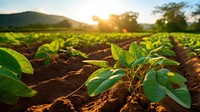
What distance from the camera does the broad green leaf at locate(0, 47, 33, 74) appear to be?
2.17 m

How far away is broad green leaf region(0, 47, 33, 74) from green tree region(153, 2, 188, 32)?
6096 cm

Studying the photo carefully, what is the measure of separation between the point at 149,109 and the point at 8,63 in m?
1.18

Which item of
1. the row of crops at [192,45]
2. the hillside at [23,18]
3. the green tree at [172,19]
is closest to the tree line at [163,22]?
the green tree at [172,19]

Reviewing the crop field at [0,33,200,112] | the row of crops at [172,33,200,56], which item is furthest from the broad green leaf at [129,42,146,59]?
the row of crops at [172,33,200,56]

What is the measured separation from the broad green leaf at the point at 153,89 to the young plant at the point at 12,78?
0.74m

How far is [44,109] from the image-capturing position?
2.38m

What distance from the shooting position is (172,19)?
219ft

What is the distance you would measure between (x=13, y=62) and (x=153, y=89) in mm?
1091

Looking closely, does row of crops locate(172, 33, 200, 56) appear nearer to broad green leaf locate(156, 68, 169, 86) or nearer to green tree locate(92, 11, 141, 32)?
broad green leaf locate(156, 68, 169, 86)

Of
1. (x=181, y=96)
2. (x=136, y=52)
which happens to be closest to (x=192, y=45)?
(x=136, y=52)

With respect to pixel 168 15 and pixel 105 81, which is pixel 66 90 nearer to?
pixel 105 81

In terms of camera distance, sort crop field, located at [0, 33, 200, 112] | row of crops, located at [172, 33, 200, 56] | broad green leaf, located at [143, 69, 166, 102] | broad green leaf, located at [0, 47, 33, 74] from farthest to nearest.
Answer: row of crops, located at [172, 33, 200, 56]
broad green leaf, located at [0, 47, 33, 74]
crop field, located at [0, 33, 200, 112]
broad green leaf, located at [143, 69, 166, 102]

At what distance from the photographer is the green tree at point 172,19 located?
62459 mm

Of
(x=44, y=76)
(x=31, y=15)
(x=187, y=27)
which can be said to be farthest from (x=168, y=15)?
(x=44, y=76)
